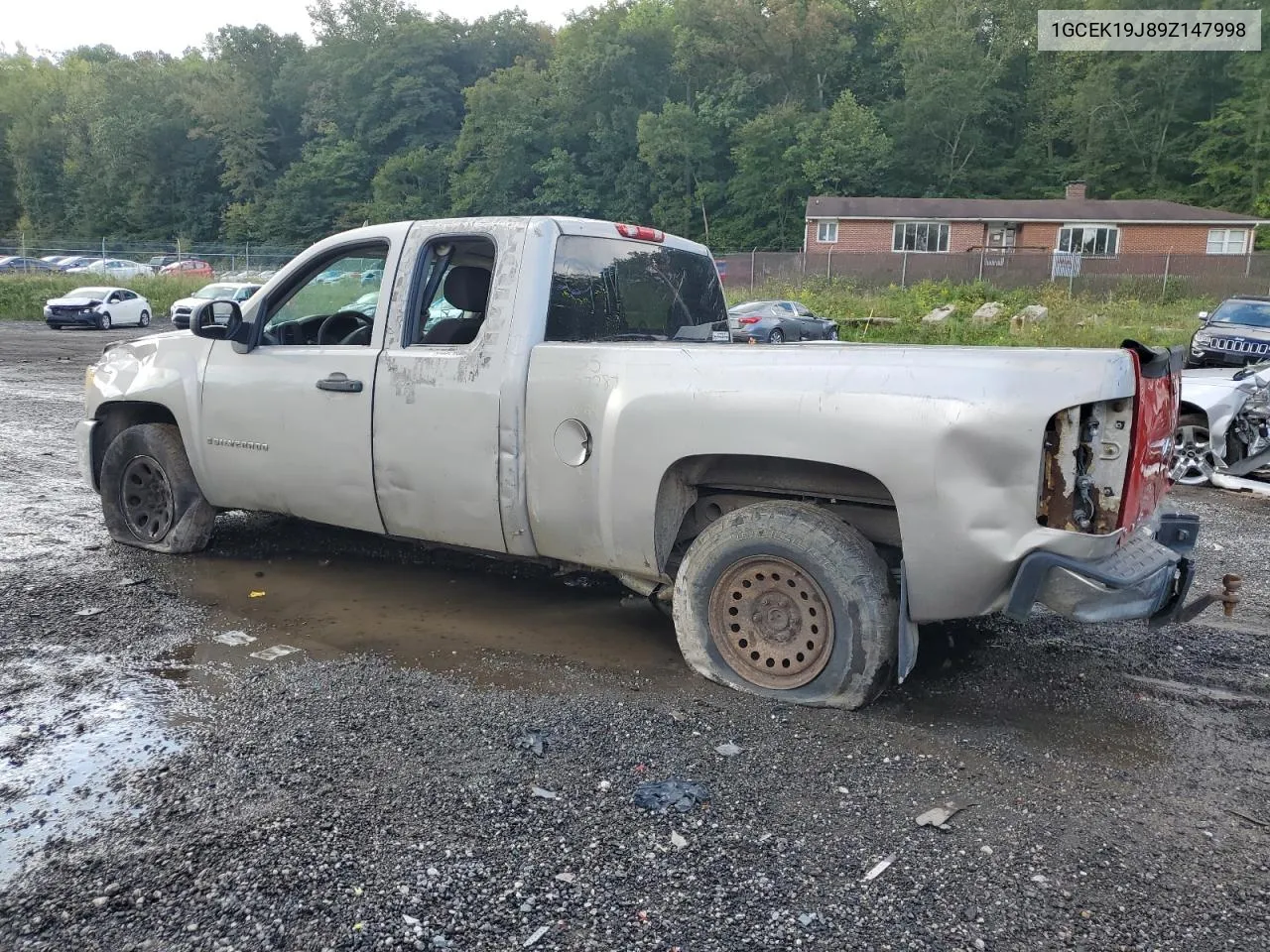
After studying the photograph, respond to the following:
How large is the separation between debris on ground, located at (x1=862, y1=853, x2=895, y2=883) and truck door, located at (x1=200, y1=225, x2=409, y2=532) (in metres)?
3.03

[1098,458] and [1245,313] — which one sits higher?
[1245,313]

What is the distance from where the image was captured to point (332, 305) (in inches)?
215

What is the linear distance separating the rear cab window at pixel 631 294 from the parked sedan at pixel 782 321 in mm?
22662

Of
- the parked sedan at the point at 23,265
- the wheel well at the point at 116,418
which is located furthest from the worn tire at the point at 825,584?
the parked sedan at the point at 23,265

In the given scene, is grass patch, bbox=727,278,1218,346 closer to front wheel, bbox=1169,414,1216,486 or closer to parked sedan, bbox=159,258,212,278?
front wheel, bbox=1169,414,1216,486

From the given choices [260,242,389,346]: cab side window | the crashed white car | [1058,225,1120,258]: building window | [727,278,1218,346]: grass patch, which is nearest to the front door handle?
[260,242,389,346]: cab side window

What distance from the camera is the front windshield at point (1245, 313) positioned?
1708cm

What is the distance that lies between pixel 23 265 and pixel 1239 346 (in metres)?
42.1

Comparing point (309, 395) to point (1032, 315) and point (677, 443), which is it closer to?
point (677, 443)

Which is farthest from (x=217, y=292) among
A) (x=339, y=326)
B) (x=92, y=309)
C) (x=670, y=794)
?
(x=670, y=794)

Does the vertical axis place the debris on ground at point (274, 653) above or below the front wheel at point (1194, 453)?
below

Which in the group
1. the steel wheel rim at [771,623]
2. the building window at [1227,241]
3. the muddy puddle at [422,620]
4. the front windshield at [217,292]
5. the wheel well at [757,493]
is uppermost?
the building window at [1227,241]

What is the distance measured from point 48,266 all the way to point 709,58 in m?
45.4

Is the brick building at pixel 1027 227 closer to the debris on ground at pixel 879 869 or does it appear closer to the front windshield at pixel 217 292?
the front windshield at pixel 217 292
